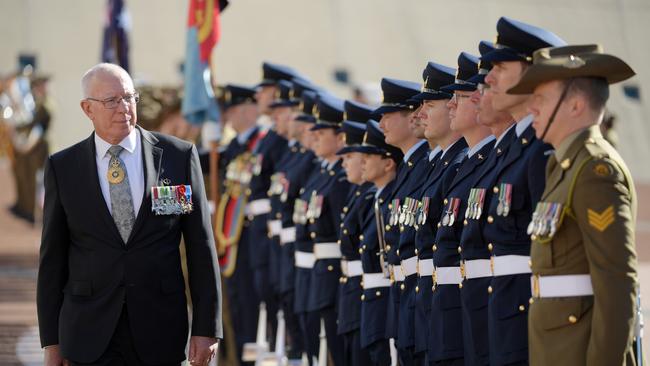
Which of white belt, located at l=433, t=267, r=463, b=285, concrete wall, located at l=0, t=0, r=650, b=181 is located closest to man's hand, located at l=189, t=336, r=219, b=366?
white belt, located at l=433, t=267, r=463, b=285

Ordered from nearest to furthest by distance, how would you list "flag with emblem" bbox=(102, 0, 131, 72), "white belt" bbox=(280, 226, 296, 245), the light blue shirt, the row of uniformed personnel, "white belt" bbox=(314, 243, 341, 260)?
the row of uniformed personnel, the light blue shirt, "white belt" bbox=(314, 243, 341, 260), "white belt" bbox=(280, 226, 296, 245), "flag with emblem" bbox=(102, 0, 131, 72)

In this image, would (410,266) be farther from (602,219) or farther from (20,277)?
(20,277)

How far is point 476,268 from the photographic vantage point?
247 inches

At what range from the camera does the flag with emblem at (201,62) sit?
12867mm

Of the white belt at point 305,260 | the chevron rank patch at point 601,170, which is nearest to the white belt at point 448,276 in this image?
the chevron rank patch at point 601,170

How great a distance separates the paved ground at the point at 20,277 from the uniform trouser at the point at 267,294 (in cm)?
182

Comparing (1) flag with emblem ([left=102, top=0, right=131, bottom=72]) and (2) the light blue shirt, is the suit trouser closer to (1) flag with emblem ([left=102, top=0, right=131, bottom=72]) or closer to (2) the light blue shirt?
(2) the light blue shirt

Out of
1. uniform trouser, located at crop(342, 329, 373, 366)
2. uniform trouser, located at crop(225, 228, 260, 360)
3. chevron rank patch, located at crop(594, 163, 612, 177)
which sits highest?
chevron rank patch, located at crop(594, 163, 612, 177)

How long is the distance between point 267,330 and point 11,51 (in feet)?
65.2

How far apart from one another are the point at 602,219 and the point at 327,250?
4.46 metres

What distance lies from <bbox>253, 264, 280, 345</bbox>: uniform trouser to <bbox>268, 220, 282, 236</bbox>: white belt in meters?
0.46

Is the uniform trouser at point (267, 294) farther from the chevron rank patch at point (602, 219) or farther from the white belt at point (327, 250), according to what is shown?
the chevron rank patch at point (602, 219)

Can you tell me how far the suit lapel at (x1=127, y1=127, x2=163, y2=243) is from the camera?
20.1 ft

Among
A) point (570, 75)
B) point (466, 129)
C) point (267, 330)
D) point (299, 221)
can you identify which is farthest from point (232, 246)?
point (570, 75)
